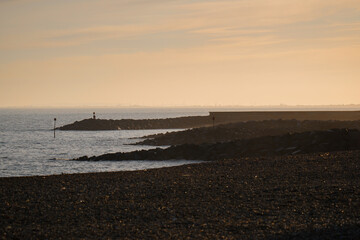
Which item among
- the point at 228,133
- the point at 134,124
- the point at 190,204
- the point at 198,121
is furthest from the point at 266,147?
the point at 198,121

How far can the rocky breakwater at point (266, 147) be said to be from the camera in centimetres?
3084

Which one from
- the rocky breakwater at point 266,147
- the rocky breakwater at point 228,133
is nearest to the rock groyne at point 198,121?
the rocky breakwater at point 228,133

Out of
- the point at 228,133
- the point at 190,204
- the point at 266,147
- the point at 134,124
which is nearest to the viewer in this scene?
the point at 190,204

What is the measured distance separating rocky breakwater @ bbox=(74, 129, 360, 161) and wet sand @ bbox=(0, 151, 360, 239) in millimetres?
10208

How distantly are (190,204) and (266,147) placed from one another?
21.1m

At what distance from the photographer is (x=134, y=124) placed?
105750 mm

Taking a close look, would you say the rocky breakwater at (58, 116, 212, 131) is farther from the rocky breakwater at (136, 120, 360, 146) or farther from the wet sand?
the wet sand

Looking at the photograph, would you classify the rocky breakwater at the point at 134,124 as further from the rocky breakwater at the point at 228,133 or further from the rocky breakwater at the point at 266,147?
the rocky breakwater at the point at 266,147

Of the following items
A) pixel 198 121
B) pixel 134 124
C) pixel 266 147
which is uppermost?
pixel 198 121

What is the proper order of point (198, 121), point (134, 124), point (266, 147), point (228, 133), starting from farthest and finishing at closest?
point (198, 121) < point (134, 124) < point (228, 133) < point (266, 147)

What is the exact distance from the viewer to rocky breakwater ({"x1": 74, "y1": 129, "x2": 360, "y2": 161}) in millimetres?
30836

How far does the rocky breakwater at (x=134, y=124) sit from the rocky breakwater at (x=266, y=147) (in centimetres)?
6321

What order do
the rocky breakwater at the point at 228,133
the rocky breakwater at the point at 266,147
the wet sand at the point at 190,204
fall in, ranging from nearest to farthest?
1. the wet sand at the point at 190,204
2. the rocky breakwater at the point at 266,147
3. the rocky breakwater at the point at 228,133

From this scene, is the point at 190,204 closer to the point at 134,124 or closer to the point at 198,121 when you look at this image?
the point at 134,124
